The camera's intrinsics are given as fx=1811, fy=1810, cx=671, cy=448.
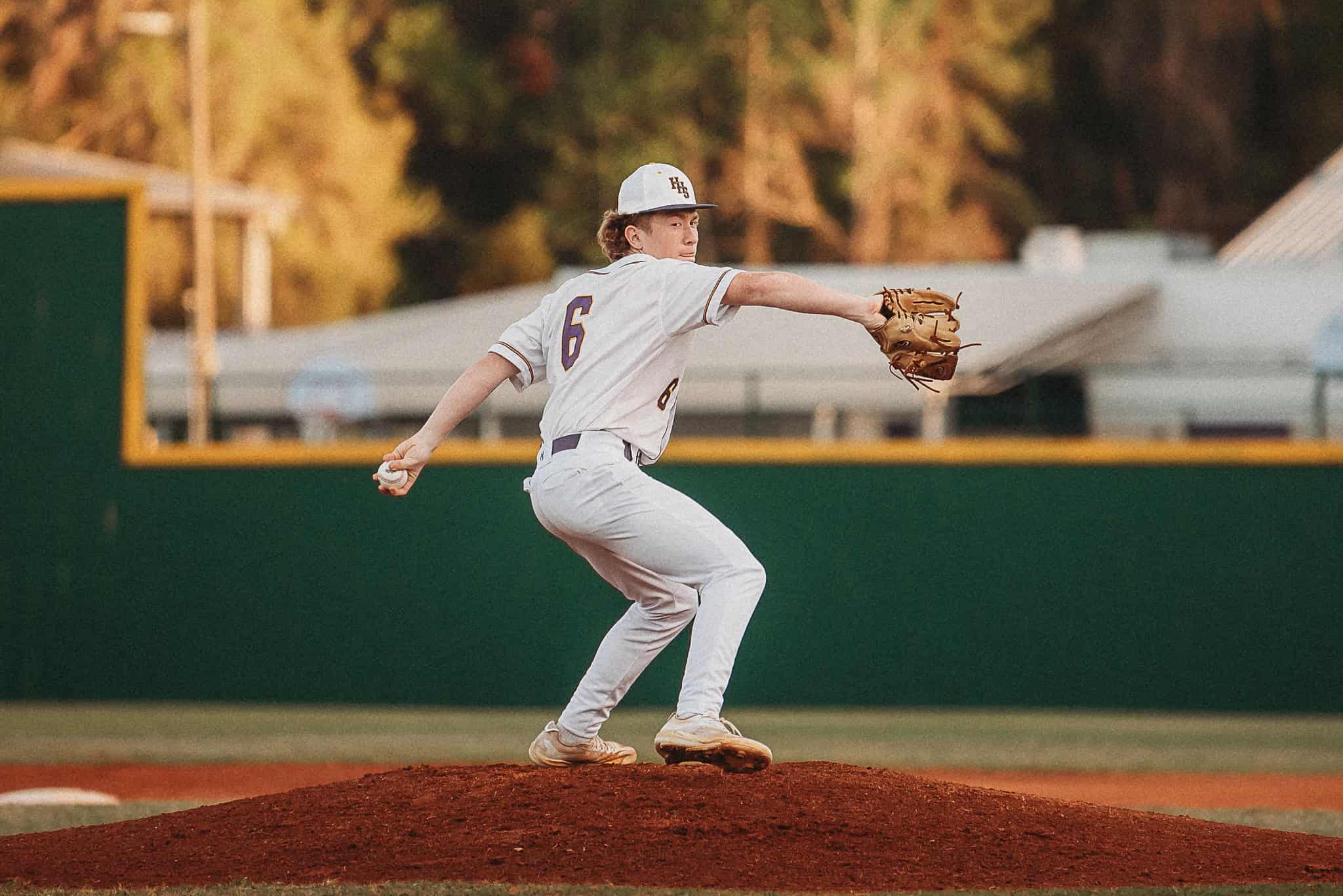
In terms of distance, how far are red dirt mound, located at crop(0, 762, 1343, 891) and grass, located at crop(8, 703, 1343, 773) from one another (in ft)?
10.6

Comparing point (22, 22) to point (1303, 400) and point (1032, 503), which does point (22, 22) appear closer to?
point (1303, 400)

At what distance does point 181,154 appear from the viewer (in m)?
36.1

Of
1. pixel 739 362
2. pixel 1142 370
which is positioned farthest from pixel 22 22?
pixel 1142 370

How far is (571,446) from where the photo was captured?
5.32m

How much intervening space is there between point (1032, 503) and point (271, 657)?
4603mm

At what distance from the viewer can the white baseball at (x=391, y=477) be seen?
528 cm

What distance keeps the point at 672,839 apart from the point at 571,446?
1196mm

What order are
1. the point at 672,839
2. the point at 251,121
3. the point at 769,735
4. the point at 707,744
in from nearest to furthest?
Result: 1. the point at 672,839
2. the point at 707,744
3. the point at 769,735
4. the point at 251,121

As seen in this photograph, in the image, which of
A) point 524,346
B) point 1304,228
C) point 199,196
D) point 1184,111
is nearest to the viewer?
point 524,346

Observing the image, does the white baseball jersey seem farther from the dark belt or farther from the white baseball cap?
the white baseball cap

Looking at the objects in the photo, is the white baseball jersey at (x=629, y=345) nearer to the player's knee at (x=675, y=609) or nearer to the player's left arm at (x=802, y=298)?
the player's left arm at (x=802, y=298)

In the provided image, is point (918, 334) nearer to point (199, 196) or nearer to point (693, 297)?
point (693, 297)

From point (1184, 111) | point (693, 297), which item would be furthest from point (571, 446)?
Answer: point (1184, 111)

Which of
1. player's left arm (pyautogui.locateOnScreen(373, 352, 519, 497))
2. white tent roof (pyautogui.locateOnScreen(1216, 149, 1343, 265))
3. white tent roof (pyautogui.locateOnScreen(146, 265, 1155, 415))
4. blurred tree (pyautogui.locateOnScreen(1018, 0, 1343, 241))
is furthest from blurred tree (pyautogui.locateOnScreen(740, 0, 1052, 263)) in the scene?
player's left arm (pyautogui.locateOnScreen(373, 352, 519, 497))
